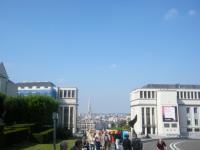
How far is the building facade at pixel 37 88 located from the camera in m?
142

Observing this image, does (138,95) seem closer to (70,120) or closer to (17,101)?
(70,120)

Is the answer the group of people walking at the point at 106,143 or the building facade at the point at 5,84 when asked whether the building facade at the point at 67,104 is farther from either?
the group of people walking at the point at 106,143

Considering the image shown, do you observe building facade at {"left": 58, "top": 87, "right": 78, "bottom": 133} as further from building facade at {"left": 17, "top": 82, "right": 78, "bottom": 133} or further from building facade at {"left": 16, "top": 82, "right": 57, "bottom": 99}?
building facade at {"left": 16, "top": 82, "right": 57, "bottom": 99}

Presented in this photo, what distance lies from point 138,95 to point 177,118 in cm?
2177

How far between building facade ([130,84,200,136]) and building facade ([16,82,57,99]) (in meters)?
36.7

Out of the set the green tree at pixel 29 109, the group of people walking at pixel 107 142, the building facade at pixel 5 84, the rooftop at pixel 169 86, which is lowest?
the group of people walking at pixel 107 142

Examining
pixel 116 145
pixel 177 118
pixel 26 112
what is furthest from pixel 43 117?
pixel 177 118

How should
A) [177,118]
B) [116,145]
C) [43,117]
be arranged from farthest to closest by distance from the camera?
[177,118]
[43,117]
[116,145]

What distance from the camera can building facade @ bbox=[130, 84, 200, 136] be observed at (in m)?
134

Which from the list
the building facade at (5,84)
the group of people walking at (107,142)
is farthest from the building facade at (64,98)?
the group of people walking at (107,142)

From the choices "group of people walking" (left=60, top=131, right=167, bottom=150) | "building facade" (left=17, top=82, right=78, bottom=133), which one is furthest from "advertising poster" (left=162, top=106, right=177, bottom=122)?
"group of people walking" (left=60, top=131, right=167, bottom=150)

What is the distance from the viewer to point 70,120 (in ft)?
491

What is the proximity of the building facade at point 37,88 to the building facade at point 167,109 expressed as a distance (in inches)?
1445

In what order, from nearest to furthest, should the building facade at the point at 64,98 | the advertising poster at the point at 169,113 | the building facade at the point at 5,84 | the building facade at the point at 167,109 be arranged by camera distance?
1. the building facade at the point at 5,84
2. the advertising poster at the point at 169,113
3. the building facade at the point at 167,109
4. the building facade at the point at 64,98
